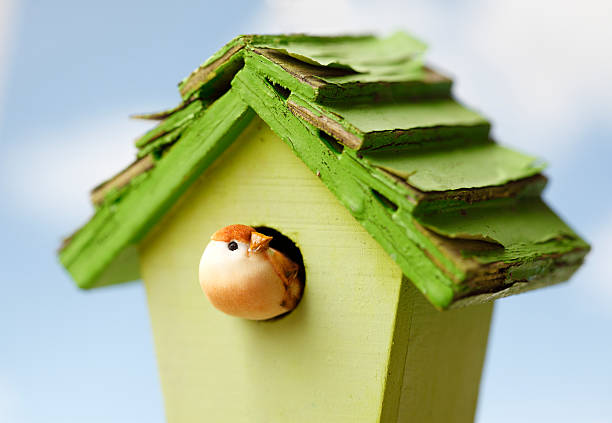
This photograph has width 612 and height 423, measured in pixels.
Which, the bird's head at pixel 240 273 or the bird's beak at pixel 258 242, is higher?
the bird's beak at pixel 258 242

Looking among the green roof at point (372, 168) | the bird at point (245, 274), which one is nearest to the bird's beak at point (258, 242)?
the bird at point (245, 274)

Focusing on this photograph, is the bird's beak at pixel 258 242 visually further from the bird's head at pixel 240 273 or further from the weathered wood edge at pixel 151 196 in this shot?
the weathered wood edge at pixel 151 196

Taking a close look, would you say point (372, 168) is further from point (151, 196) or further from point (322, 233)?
point (151, 196)

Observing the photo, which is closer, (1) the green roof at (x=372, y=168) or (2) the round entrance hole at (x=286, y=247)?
(1) the green roof at (x=372, y=168)

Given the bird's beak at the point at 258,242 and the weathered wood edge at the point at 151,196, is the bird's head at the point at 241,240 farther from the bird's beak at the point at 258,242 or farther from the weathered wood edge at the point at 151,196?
the weathered wood edge at the point at 151,196

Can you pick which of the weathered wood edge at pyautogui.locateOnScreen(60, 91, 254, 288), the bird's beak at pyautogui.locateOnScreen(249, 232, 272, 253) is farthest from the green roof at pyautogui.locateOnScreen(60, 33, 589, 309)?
the bird's beak at pyautogui.locateOnScreen(249, 232, 272, 253)

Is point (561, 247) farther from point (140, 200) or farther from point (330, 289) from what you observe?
point (140, 200)

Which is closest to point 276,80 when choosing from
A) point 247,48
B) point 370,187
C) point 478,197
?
point 247,48
